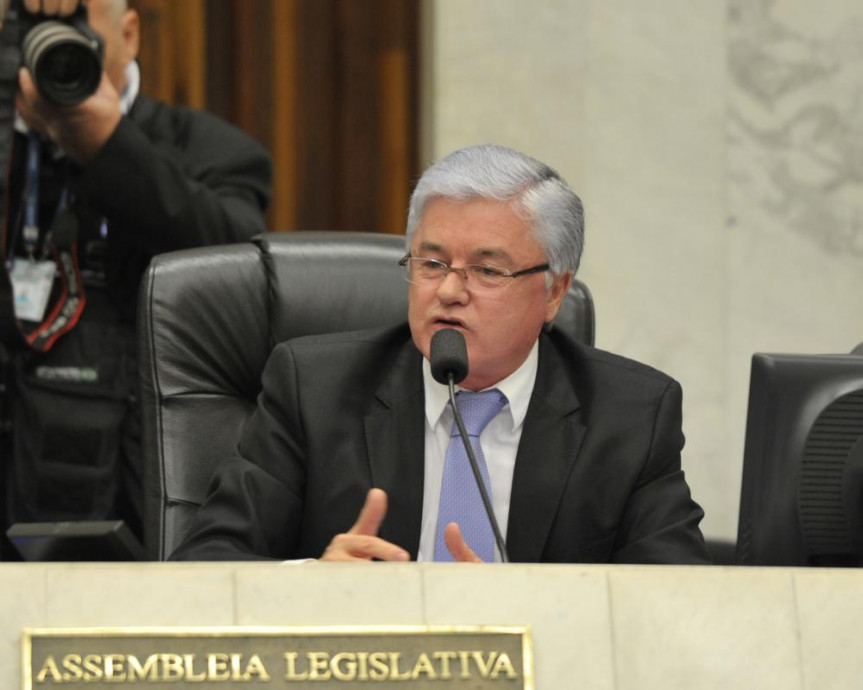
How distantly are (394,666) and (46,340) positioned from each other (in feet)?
4.65

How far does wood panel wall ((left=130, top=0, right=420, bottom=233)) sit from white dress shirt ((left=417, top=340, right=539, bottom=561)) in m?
1.58

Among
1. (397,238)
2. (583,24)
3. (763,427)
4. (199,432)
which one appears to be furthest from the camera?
(583,24)

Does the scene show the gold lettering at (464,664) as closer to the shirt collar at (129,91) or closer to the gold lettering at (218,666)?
the gold lettering at (218,666)

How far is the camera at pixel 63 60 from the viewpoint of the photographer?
262 cm

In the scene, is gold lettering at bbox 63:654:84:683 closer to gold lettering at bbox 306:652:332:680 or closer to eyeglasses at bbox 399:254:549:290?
gold lettering at bbox 306:652:332:680

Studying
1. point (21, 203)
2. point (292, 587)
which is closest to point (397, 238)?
point (21, 203)

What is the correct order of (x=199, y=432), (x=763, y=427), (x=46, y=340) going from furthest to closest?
1. (x=46, y=340)
2. (x=199, y=432)
3. (x=763, y=427)

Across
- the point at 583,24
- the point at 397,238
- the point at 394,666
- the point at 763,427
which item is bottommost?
the point at 394,666

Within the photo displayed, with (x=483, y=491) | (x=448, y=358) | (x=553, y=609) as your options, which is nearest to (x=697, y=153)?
(x=448, y=358)

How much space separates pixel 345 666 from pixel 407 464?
2.47ft

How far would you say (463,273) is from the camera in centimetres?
214

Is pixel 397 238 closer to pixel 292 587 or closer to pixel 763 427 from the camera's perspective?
pixel 763 427

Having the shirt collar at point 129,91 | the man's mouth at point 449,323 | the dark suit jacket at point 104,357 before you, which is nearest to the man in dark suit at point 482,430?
the man's mouth at point 449,323

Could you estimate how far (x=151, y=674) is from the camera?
1.35m
